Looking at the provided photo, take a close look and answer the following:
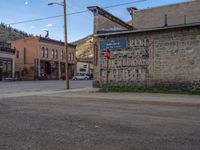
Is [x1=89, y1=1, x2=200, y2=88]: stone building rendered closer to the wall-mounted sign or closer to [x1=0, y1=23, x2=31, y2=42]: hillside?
the wall-mounted sign

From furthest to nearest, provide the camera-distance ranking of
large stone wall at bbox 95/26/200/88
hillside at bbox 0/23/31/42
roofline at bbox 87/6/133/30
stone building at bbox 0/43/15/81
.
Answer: hillside at bbox 0/23/31/42 → stone building at bbox 0/43/15/81 → roofline at bbox 87/6/133/30 → large stone wall at bbox 95/26/200/88

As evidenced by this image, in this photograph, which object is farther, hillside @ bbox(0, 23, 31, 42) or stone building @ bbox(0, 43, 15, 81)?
hillside @ bbox(0, 23, 31, 42)

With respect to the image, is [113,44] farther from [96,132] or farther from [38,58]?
[38,58]

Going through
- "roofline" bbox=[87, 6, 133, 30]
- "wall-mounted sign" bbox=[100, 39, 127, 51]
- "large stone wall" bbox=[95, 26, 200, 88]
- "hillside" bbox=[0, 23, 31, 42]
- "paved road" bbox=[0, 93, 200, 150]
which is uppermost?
"hillside" bbox=[0, 23, 31, 42]

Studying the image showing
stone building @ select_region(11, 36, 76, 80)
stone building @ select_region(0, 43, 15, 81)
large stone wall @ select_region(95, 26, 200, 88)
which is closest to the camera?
large stone wall @ select_region(95, 26, 200, 88)

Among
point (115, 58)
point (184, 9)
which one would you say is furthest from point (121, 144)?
point (184, 9)

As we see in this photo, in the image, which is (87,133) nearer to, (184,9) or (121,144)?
(121,144)

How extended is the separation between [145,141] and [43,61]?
240 feet

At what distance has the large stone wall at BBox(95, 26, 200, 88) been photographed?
25969mm

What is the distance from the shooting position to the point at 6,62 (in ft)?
239

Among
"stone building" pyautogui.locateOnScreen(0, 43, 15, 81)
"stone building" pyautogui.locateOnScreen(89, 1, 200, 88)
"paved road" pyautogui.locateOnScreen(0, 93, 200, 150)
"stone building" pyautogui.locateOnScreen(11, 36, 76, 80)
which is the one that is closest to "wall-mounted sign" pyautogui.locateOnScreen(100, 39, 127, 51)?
"stone building" pyautogui.locateOnScreen(89, 1, 200, 88)

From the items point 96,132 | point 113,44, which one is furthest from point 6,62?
point 96,132

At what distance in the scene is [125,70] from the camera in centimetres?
2988

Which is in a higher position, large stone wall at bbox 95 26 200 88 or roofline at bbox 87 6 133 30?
roofline at bbox 87 6 133 30
